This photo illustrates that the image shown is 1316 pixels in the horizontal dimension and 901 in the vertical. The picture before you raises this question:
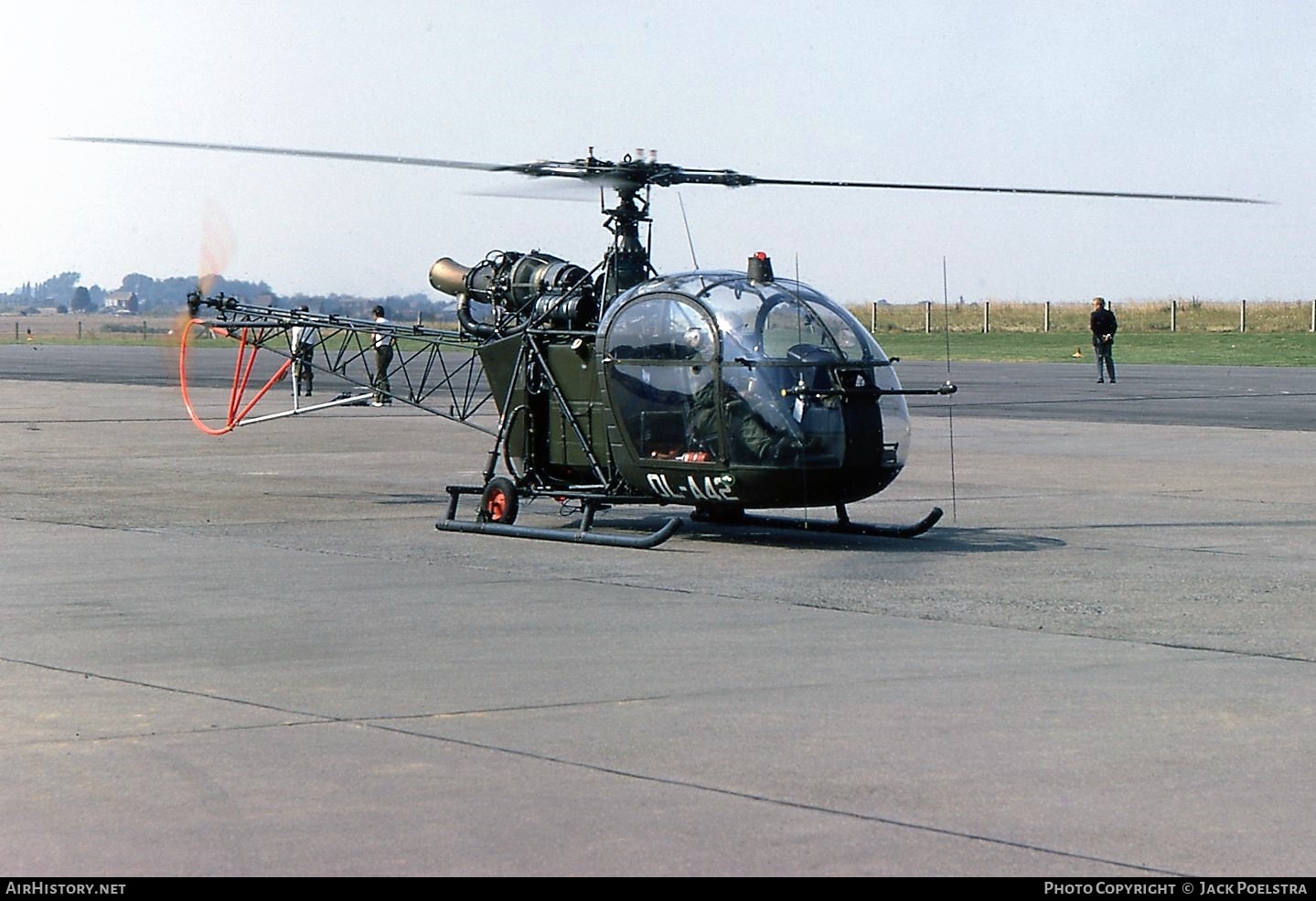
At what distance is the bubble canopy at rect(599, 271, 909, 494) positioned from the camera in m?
13.9

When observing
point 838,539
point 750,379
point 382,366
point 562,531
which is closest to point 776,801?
point 750,379

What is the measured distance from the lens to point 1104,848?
19.8ft

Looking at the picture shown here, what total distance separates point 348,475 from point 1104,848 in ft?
51.6

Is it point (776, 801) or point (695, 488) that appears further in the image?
point (695, 488)

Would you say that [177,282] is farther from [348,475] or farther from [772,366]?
[772,366]

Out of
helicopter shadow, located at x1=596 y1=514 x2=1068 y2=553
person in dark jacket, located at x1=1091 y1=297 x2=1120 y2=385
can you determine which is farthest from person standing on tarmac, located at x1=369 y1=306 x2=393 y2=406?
person in dark jacket, located at x1=1091 y1=297 x2=1120 y2=385

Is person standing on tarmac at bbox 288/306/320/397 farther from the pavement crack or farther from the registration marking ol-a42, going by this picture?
the pavement crack

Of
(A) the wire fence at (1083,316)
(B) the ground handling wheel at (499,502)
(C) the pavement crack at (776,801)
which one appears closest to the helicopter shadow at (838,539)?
(B) the ground handling wheel at (499,502)

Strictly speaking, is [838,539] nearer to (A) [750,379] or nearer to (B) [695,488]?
(B) [695,488]

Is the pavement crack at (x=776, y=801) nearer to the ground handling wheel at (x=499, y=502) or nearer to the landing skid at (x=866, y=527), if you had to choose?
the landing skid at (x=866, y=527)

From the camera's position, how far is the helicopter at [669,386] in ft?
45.7

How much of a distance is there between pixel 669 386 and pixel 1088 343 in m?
53.5

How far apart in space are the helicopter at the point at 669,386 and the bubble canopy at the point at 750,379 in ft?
0.04

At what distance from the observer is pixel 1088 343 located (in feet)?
216
